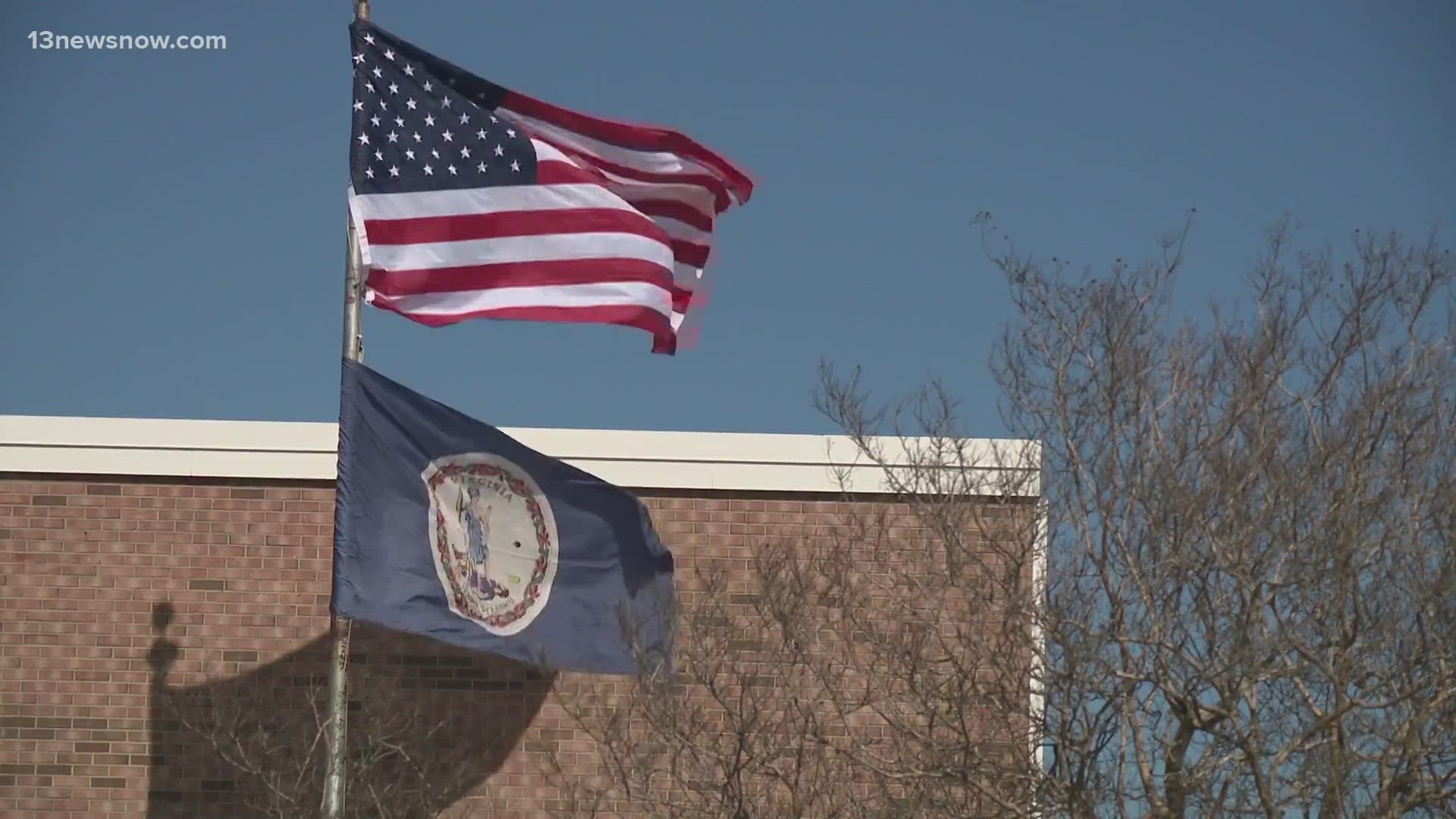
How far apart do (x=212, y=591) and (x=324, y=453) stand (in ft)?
4.85

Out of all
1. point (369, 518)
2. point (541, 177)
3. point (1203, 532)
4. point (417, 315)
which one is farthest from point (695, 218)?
point (1203, 532)

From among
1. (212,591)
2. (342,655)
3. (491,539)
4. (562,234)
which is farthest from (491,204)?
(212,591)

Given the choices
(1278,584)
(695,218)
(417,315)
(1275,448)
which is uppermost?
(695,218)

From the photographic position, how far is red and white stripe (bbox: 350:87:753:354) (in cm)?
1491

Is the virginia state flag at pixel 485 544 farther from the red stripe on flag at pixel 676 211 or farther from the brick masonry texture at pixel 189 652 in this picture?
the red stripe on flag at pixel 676 211

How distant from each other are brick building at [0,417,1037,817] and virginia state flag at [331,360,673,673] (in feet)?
5.68

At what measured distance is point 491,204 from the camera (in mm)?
15156

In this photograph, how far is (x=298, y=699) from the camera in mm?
17812

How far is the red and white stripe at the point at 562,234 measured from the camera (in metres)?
14.9

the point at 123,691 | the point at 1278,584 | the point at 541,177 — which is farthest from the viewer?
the point at 123,691

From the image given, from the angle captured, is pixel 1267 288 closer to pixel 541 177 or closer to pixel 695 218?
pixel 695 218

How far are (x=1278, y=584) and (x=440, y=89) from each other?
6759 millimetres

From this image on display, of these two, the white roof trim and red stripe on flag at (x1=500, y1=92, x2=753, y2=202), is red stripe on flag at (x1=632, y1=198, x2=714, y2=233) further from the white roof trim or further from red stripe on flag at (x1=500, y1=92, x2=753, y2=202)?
the white roof trim

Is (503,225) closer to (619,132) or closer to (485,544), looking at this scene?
(619,132)
